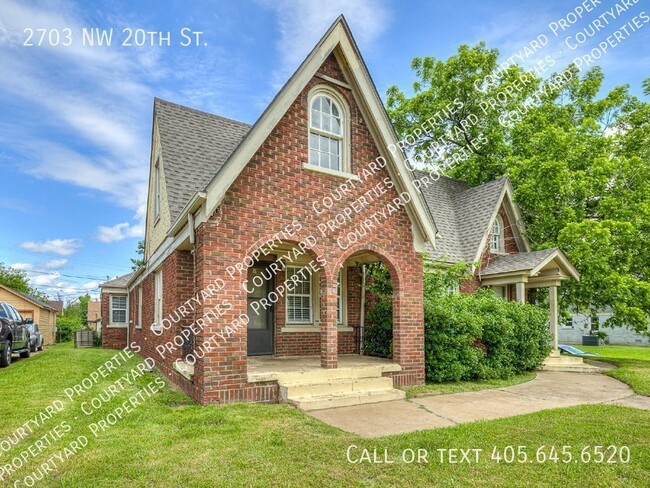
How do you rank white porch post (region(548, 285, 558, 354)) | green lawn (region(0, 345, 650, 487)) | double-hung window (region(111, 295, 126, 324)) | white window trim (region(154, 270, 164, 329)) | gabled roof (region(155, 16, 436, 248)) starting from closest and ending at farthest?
1. green lawn (region(0, 345, 650, 487))
2. gabled roof (region(155, 16, 436, 248))
3. white window trim (region(154, 270, 164, 329))
4. white porch post (region(548, 285, 558, 354))
5. double-hung window (region(111, 295, 126, 324))

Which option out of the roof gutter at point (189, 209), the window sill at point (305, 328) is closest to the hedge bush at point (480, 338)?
the window sill at point (305, 328)

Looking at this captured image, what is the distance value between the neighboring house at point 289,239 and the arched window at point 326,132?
24 mm

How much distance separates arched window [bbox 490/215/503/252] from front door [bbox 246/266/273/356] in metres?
9.05

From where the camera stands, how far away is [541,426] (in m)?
5.87

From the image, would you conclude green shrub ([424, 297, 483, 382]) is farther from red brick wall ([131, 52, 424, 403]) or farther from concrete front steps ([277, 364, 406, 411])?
concrete front steps ([277, 364, 406, 411])

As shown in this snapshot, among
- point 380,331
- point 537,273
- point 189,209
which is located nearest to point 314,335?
point 380,331

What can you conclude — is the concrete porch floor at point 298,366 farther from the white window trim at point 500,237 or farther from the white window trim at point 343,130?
the white window trim at point 500,237

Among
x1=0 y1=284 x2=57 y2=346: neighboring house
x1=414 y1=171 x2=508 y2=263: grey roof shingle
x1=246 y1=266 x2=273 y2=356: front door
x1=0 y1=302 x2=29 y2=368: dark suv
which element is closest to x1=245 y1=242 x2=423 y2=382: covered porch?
x1=246 y1=266 x2=273 y2=356: front door

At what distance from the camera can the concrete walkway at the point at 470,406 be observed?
19.9ft

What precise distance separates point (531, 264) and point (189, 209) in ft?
33.9

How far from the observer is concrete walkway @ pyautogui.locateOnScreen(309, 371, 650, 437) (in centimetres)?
608

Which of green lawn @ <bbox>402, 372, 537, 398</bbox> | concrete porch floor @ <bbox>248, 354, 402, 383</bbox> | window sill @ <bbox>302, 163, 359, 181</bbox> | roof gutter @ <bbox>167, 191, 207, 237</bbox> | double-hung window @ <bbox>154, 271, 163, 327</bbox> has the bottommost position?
green lawn @ <bbox>402, 372, 537, 398</bbox>

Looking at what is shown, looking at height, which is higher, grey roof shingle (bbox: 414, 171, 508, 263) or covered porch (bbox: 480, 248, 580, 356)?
grey roof shingle (bbox: 414, 171, 508, 263)

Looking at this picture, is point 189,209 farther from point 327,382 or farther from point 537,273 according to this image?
point 537,273
